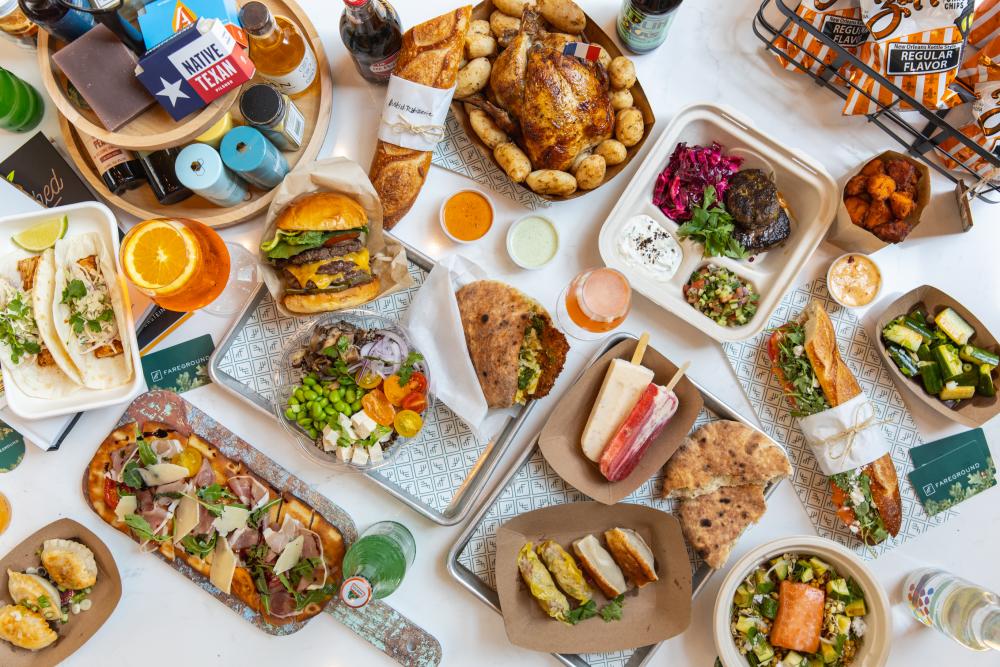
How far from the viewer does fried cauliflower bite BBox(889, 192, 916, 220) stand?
6.23 feet

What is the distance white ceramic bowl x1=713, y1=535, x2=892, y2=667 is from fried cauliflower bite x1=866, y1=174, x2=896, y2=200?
3.73 ft

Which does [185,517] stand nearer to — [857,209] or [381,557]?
[381,557]

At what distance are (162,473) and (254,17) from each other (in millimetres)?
1502

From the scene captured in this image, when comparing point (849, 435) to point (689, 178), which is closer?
A: point (849, 435)

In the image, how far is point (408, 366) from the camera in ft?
6.32

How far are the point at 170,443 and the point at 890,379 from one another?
2.55 m

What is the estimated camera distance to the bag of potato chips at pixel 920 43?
1.87 m

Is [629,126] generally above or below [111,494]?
above

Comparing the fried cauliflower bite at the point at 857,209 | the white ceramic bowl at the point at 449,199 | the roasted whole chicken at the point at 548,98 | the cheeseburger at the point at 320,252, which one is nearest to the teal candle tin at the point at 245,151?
the cheeseburger at the point at 320,252

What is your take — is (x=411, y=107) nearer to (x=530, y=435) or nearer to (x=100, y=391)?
(x=530, y=435)

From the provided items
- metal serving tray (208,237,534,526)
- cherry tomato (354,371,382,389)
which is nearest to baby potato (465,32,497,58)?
metal serving tray (208,237,534,526)

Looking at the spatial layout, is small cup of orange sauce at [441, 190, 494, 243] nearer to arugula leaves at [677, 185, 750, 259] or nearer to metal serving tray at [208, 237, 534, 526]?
metal serving tray at [208, 237, 534, 526]

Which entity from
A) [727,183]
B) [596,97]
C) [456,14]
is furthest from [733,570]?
[456,14]

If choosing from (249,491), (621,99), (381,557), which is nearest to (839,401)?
(621,99)
